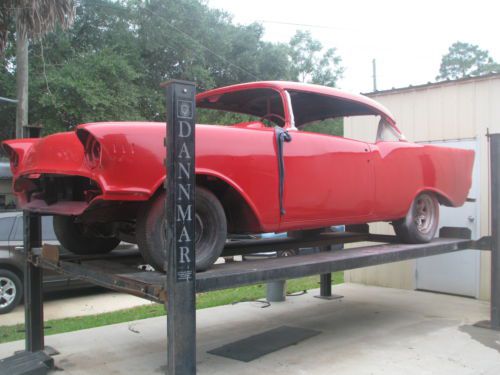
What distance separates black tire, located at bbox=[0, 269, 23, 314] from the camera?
7379 millimetres

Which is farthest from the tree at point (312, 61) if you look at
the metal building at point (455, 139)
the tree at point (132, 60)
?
the metal building at point (455, 139)

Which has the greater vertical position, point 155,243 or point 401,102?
point 401,102

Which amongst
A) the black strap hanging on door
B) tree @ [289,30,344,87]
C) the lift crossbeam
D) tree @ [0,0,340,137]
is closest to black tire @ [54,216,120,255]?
the lift crossbeam

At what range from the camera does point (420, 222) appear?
6.09 meters

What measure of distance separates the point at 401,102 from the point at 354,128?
992mm

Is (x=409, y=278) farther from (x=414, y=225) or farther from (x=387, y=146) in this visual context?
(x=387, y=146)

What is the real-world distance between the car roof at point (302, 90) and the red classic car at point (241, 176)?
0.01 m

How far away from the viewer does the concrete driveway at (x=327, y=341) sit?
4.70m

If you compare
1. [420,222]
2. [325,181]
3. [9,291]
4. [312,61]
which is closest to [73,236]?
[325,181]

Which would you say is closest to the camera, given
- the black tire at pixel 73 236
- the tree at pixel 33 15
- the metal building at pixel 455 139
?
the black tire at pixel 73 236

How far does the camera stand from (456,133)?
26.5 ft

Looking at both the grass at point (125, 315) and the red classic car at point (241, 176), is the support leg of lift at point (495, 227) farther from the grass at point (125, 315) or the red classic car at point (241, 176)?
the grass at point (125, 315)

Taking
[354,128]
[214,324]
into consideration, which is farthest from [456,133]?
[214,324]

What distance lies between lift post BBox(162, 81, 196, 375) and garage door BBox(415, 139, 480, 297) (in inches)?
231
